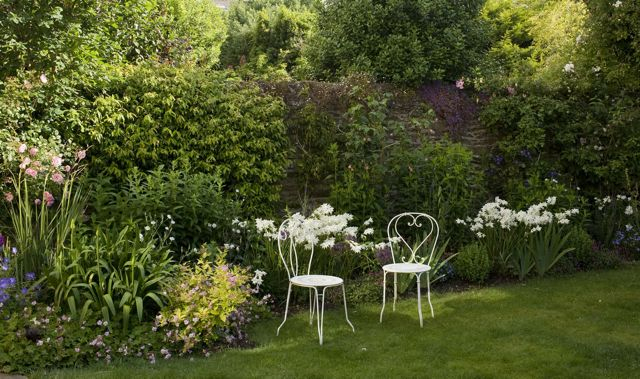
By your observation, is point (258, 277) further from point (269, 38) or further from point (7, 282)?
point (269, 38)

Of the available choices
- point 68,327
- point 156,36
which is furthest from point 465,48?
point 68,327

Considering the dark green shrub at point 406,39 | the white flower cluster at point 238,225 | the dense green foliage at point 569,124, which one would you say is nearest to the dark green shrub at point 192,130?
the white flower cluster at point 238,225

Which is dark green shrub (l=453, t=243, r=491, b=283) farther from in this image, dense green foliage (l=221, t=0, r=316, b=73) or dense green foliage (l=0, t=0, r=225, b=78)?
dense green foliage (l=221, t=0, r=316, b=73)

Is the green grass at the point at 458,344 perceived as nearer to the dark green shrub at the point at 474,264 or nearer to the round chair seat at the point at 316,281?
the dark green shrub at the point at 474,264

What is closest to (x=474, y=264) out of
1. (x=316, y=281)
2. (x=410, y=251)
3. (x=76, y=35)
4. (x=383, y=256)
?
(x=410, y=251)

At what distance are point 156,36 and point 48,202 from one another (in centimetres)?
336

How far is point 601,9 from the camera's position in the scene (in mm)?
6230

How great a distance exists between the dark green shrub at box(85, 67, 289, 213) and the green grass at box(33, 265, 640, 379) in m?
2.01

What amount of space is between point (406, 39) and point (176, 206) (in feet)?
13.6

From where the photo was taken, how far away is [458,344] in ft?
14.5

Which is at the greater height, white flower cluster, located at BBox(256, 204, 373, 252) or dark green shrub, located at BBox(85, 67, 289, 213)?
dark green shrub, located at BBox(85, 67, 289, 213)

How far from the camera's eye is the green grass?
3877 mm

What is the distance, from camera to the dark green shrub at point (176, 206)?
5.32 meters

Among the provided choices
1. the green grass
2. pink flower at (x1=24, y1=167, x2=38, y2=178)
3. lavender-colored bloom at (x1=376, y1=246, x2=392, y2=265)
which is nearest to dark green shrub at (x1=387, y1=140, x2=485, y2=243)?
lavender-colored bloom at (x1=376, y1=246, x2=392, y2=265)
